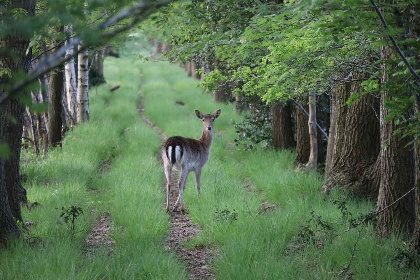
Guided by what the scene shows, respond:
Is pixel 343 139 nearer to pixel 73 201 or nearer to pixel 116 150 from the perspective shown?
pixel 73 201

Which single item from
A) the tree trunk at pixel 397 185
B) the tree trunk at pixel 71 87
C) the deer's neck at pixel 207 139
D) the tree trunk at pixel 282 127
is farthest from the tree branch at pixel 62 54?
the tree trunk at pixel 71 87

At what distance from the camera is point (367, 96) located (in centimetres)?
856

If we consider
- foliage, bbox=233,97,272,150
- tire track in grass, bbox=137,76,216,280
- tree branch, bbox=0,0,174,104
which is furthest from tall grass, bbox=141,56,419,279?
tree branch, bbox=0,0,174,104

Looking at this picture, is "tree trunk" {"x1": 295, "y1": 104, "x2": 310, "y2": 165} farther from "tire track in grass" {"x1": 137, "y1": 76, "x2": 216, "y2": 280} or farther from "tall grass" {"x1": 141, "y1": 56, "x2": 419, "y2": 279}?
"tire track in grass" {"x1": 137, "y1": 76, "x2": 216, "y2": 280}

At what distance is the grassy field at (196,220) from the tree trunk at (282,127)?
1.75 ft

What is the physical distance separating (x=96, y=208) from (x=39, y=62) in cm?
377

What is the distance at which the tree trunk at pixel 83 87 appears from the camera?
15.3 metres

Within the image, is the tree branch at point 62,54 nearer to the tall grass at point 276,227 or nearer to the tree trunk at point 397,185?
the tall grass at point 276,227

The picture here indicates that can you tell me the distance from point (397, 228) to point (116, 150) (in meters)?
8.89

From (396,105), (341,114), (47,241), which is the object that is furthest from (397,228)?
(47,241)

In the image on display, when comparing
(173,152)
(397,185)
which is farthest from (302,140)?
(397,185)

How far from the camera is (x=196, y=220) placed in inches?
312

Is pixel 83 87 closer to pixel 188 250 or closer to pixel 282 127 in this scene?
pixel 282 127

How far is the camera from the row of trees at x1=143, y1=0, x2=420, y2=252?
4527 millimetres
